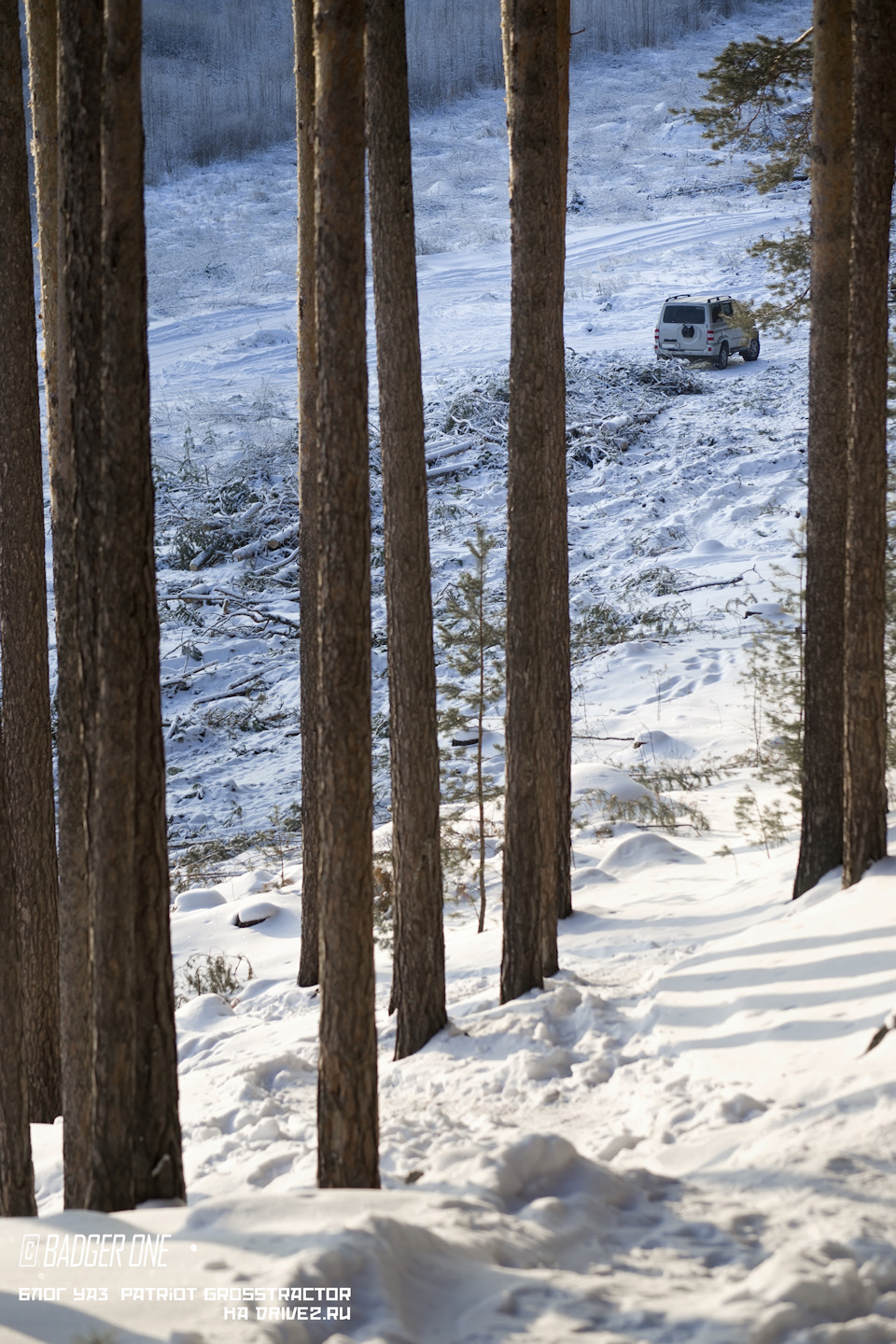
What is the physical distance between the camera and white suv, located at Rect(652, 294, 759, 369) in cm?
2681

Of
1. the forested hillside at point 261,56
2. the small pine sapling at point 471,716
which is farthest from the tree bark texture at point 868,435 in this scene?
the forested hillside at point 261,56

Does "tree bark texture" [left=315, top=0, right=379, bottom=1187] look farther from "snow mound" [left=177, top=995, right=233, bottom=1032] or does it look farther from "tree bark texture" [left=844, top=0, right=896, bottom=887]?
"snow mound" [left=177, top=995, right=233, bottom=1032]

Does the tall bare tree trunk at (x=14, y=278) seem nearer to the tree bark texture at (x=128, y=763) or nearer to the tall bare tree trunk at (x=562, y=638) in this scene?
the tree bark texture at (x=128, y=763)

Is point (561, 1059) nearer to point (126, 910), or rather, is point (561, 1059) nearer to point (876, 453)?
point (126, 910)

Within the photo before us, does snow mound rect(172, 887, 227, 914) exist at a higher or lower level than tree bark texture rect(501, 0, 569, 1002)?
lower

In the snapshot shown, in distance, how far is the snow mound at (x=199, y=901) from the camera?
39.1 feet

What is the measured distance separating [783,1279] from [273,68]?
55.0m

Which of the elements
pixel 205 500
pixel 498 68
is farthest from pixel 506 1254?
pixel 498 68

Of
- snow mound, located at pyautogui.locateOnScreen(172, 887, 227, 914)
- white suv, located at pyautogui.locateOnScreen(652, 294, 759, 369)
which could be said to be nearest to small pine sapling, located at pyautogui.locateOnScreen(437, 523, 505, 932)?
snow mound, located at pyautogui.locateOnScreen(172, 887, 227, 914)

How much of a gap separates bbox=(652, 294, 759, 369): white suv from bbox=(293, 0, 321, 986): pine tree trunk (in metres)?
19.2

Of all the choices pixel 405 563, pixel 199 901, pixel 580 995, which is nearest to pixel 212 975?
pixel 199 901

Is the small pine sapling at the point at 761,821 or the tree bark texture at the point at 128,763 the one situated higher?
the tree bark texture at the point at 128,763

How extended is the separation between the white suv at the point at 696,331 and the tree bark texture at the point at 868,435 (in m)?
20.3

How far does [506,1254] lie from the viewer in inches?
157
